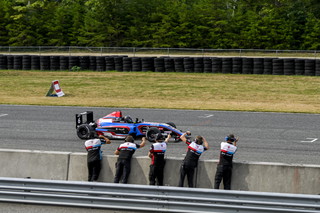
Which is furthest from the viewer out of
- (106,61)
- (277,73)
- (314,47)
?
(314,47)

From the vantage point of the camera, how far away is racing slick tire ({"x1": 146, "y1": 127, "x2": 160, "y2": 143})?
59.4 ft

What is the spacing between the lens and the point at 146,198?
1111cm

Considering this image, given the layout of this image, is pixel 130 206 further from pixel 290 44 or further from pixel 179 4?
pixel 179 4

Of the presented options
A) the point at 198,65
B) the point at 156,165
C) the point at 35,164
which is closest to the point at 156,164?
the point at 156,165

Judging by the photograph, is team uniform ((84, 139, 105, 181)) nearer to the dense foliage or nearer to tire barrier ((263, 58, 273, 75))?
tire barrier ((263, 58, 273, 75))

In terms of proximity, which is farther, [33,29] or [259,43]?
[33,29]

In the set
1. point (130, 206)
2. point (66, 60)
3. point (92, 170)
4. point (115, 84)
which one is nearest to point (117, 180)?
point (92, 170)

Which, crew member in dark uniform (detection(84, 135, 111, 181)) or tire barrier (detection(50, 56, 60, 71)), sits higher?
tire barrier (detection(50, 56, 60, 71))

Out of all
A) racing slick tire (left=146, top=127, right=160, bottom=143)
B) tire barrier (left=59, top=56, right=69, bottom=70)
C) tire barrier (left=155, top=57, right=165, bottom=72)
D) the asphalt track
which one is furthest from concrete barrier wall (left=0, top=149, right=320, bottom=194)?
tire barrier (left=59, top=56, right=69, bottom=70)

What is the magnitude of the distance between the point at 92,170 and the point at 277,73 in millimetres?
25823

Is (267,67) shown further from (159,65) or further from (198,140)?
(198,140)

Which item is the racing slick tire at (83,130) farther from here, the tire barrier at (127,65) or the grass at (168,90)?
the tire barrier at (127,65)

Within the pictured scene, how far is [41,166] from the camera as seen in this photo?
1334 cm

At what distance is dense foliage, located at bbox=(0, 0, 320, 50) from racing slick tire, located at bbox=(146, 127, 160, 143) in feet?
A: 117
